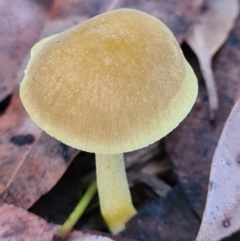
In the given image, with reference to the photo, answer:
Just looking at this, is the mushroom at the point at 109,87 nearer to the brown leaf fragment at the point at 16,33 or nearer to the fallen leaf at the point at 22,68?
the fallen leaf at the point at 22,68

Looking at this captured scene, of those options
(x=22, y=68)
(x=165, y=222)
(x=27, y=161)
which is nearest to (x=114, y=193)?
(x=165, y=222)

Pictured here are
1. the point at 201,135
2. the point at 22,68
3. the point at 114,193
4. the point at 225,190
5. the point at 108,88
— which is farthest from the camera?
the point at 22,68

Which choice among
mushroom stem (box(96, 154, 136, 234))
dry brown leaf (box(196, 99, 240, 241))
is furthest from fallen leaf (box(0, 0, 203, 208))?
dry brown leaf (box(196, 99, 240, 241))

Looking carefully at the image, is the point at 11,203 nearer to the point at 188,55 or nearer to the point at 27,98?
the point at 27,98

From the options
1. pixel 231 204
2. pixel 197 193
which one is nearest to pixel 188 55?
pixel 197 193

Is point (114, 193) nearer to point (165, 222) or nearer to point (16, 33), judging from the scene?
point (165, 222)

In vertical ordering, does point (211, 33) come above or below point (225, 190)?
above
